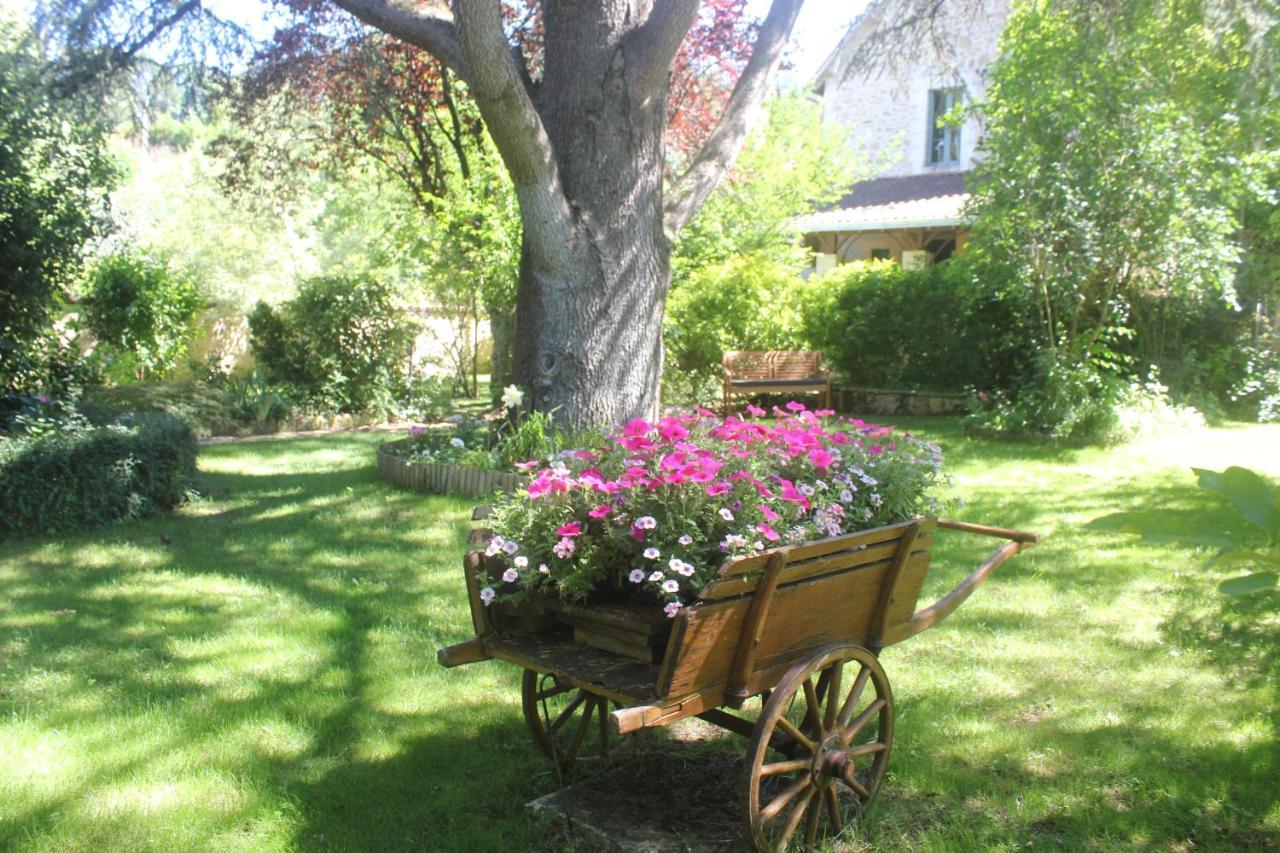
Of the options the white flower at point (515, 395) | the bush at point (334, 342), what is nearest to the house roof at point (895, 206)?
the bush at point (334, 342)

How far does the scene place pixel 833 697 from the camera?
298 centimetres

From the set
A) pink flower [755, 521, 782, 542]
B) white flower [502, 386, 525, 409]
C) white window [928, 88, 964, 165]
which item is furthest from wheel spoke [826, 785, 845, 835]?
white window [928, 88, 964, 165]

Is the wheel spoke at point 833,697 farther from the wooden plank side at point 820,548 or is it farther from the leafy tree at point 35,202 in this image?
the leafy tree at point 35,202

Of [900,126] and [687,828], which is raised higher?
[900,126]

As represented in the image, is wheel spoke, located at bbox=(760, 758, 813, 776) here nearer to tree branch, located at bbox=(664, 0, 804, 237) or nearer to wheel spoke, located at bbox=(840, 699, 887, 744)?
wheel spoke, located at bbox=(840, 699, 887, 744)

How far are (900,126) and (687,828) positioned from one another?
21.8 metres

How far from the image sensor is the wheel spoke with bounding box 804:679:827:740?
2.84 m

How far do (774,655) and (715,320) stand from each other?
11230mm

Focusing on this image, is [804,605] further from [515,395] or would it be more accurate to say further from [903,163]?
[903,163]

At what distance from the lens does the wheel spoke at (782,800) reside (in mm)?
2719

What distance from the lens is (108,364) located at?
11445mm

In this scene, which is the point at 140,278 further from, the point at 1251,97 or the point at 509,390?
the point at 1251,97

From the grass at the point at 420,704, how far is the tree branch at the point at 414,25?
10.4 feet

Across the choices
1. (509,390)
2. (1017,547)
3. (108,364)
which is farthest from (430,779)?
(108,364)
